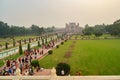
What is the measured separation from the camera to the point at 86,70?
14.8 metres

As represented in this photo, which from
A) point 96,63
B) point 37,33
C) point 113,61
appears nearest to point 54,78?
point 96,63

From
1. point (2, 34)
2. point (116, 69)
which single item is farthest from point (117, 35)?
→ point (116, 69)

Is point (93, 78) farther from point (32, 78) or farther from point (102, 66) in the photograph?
point (102, 66)

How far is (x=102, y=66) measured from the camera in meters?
16.0

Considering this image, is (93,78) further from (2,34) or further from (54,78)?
(2,34)

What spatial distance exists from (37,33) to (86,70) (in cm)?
8861

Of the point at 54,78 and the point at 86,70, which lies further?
the point at 86,70

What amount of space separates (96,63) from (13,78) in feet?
27.5

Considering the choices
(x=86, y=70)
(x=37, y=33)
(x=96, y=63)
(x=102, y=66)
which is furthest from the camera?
(x=37, y=33)

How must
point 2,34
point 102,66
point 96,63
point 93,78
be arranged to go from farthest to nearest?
1. point 2,34
2. point 96,63
3. point 102,66
4. point 93,78

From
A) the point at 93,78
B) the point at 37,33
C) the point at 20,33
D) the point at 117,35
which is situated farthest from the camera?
the point at 37,33

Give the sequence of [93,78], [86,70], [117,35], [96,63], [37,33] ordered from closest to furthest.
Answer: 1. [93,78]
2. [86,70]
3. [96,63]
4. [117,35]
5. [37,33]

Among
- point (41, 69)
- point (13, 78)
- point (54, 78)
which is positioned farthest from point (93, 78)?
point (41, 69)

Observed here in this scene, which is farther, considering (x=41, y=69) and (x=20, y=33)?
(x=20, y=33)
